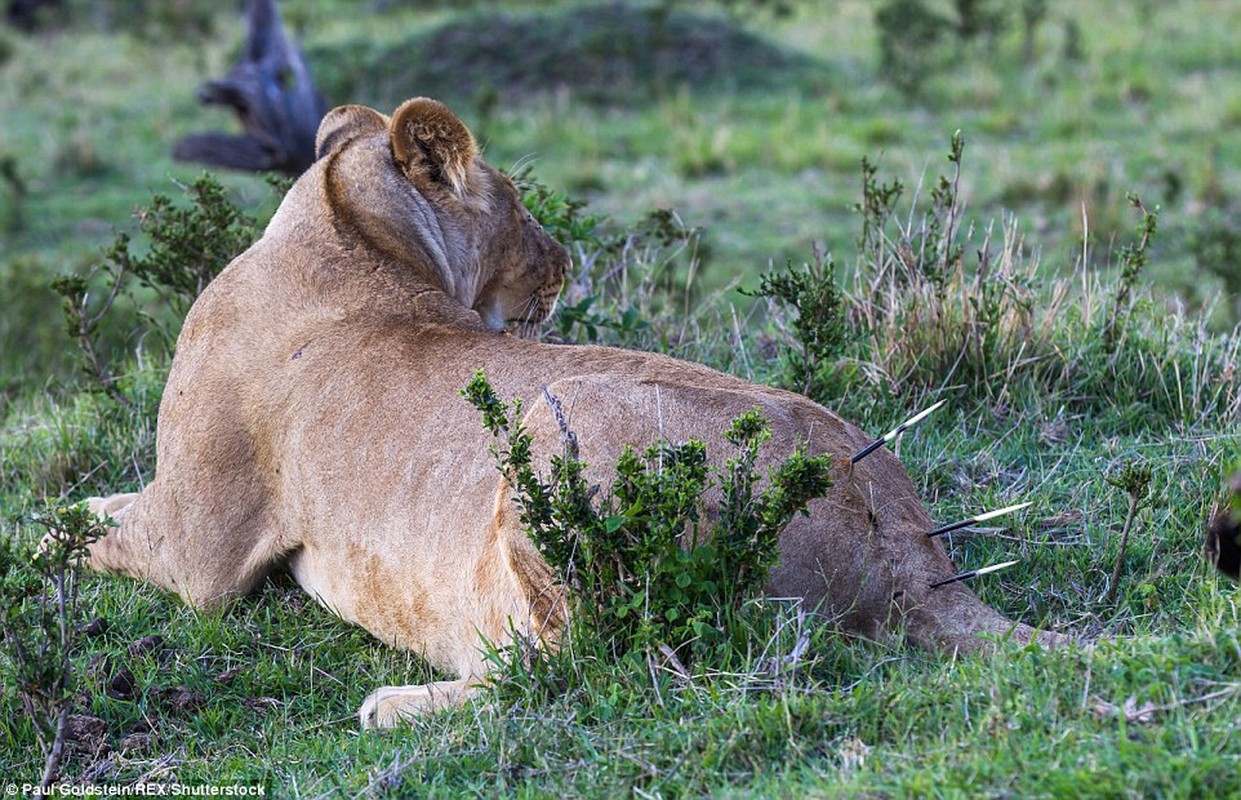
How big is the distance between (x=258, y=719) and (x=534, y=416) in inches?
40.3

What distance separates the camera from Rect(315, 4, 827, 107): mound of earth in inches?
569

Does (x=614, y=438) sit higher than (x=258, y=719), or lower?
higher

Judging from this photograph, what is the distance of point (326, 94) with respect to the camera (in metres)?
14.0

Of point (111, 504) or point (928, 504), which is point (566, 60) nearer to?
point (111, 504)

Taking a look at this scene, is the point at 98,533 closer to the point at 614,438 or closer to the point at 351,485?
the point at 351,485

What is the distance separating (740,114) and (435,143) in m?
9.54

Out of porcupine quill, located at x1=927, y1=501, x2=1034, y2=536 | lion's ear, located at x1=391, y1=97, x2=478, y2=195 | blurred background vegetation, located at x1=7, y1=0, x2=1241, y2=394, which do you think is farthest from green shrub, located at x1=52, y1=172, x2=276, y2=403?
porcupine quill, located at x1=927, y1=501, x2=1034, y2=536

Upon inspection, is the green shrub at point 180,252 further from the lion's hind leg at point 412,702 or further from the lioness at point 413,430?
the lion's hind leg at point 412,702

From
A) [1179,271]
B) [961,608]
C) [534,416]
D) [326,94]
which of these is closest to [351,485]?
[534,416]

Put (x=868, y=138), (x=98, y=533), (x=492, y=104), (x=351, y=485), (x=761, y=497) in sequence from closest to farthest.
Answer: (x=761, y=497)
(x=98, y=533)
(x=351, y=485)
(x=868, y=138)
(x=492, y=104)

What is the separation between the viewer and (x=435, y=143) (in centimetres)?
450

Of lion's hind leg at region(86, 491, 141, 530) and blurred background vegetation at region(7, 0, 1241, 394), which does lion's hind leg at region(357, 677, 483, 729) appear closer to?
lion's hind leg at region(86, 491, 141, 530)

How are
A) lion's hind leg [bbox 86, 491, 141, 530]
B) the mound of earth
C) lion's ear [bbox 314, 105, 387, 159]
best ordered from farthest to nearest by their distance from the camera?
the mound of earth → lion's ear [bbox 314, 105, 387, 159] → lion's hind leg [bbox 86, 491, 141, 530]

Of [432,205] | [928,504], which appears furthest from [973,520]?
[432,205]
